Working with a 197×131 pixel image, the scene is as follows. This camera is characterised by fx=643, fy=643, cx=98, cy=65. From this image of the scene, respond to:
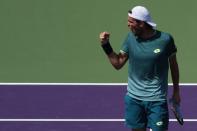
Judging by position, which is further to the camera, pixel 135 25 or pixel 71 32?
pixel 71 32

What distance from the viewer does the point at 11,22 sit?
8.71m

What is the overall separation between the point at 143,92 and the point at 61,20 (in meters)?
3.70

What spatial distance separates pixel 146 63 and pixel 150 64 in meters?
0.03

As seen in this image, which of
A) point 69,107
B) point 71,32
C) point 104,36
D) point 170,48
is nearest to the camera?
point 104,36

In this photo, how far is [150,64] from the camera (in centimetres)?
513

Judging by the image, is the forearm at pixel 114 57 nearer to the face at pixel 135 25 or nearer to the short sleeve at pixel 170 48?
the face at pixel 135 25

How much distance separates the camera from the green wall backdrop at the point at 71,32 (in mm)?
8461

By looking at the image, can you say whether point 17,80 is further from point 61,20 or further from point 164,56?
point 164,56

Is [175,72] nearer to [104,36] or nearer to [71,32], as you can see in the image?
[104,36]

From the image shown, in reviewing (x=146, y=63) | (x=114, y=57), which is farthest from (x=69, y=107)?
(x=146, y=63)

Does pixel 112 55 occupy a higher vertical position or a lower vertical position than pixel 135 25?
lower


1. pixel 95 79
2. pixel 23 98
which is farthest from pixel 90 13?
pixel 23 98

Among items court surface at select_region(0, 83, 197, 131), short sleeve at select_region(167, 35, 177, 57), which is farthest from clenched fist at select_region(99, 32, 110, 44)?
court surface at select_region(0, 83, 197, 131)

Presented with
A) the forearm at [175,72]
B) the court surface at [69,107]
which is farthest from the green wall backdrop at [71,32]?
the forearm at [175,72]
